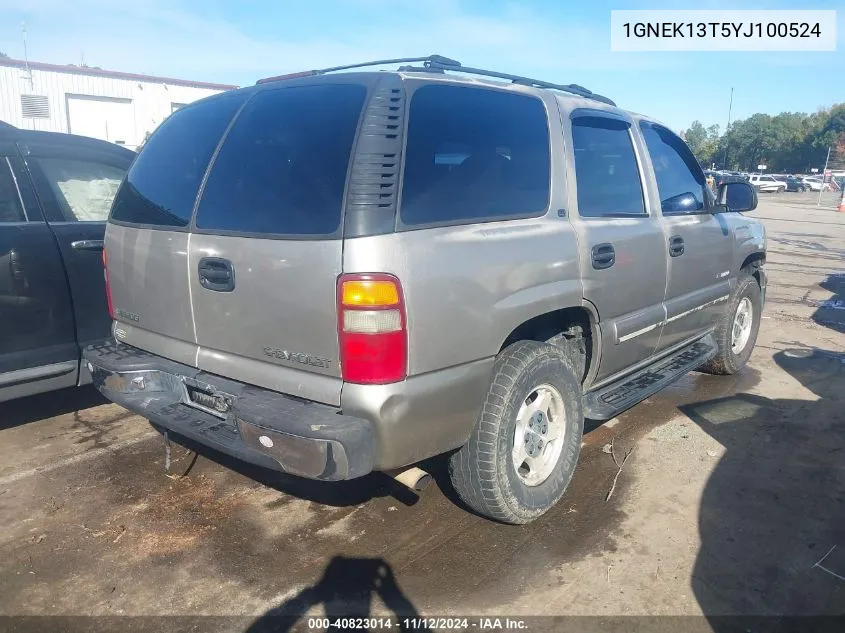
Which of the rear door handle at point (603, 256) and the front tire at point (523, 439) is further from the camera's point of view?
the rear door handle at point (603, 256)

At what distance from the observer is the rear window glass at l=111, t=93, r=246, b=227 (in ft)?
10.0

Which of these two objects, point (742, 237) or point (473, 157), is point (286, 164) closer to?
point (473, 157)

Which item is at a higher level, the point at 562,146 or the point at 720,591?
the point at 562,146

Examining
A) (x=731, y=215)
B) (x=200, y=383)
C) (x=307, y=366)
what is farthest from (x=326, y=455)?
(x=731, y=215)

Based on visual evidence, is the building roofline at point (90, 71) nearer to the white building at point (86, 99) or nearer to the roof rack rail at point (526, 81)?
the white building at point (86, 99)

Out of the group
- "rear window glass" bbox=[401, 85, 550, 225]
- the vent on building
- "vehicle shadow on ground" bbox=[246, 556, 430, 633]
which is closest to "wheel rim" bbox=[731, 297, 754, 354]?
"rear window glass" bbox=[401, 85, 550, 225]

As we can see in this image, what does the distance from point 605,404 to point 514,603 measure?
4.60 feet

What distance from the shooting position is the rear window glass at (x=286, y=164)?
254 cm

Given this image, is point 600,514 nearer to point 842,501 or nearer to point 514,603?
point 514,603

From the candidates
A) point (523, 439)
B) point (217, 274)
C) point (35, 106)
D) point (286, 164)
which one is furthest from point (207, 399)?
point (35, 106)

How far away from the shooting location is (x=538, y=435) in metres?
3.26

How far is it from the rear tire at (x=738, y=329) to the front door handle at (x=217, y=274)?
3.96 meters

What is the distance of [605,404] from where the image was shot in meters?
3.72

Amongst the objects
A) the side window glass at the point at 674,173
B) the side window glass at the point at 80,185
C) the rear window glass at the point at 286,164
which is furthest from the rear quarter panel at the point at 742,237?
the side window glass at the point at 80,185
